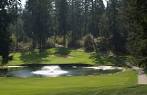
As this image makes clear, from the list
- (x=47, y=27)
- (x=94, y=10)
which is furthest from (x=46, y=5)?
(x=94, y=10)

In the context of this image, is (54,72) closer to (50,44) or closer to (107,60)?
(107,60)

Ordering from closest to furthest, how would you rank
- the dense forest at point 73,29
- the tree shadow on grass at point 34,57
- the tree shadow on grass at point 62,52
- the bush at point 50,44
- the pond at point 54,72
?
the pond at point 54,72, the tree shadow on grass at point 34,57, the tree shadow on grass at point 62,52, the dense forest at point 73,29, the bush at point 50,44

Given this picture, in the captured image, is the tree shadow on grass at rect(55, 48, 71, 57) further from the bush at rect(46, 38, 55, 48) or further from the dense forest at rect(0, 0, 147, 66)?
the bush at rect(46, 38, 55, 48)

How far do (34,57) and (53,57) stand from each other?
4.05 meters

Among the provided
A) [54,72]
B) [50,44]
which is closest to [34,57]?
[50,44]

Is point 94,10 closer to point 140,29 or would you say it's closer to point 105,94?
point 140,29

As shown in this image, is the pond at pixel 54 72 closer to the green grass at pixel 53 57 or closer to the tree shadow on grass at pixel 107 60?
the green grass at pixel 53 57

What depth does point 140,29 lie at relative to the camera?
113ft

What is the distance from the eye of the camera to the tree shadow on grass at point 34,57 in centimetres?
8050

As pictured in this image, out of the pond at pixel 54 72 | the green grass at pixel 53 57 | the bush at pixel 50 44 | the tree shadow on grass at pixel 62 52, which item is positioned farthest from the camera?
the bush at pixel 50 44

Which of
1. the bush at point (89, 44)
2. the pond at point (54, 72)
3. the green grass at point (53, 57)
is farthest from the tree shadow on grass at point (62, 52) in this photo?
the pond at point (54, 72)

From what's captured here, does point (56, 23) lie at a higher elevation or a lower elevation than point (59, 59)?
higher

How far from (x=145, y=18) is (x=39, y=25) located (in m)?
75.3

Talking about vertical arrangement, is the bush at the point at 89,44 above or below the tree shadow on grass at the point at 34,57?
above
